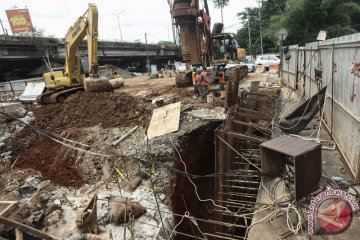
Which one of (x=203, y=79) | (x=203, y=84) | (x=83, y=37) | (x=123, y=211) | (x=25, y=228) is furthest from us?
(x=83, y=37)

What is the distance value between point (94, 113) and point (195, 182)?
5.09 meters

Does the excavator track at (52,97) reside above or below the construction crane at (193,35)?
below

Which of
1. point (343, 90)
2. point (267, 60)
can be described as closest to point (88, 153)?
point (343, 90)

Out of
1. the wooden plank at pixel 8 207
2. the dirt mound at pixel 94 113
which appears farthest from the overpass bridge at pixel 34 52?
the wooden plank at pixel 8 207

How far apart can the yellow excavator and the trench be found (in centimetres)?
735

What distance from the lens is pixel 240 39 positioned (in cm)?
5834

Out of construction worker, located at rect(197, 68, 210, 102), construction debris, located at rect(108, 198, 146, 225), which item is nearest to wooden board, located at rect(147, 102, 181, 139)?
construction worker, located at rect(197, 68, 210, 102)

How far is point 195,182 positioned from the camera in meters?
8.55

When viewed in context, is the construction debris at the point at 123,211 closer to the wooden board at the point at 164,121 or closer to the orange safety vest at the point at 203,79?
the wooden board at the point at 164,121

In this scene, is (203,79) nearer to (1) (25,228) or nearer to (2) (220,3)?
(1) (25,228)

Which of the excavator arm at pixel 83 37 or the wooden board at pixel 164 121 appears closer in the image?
the wooden board at pixel 164 121

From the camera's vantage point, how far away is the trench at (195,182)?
297 inches

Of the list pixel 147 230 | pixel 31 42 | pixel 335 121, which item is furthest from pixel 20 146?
pixel 31 42

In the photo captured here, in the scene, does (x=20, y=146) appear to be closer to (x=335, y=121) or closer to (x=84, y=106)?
(x=84, y=106)
